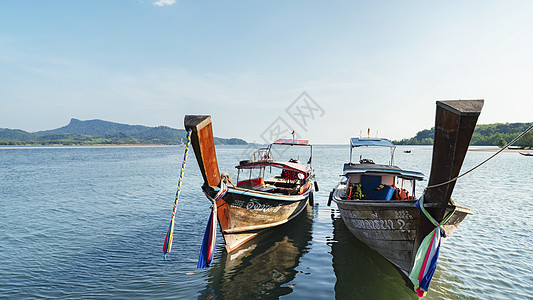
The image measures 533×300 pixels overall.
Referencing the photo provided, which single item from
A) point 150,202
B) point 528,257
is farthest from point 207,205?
point 528,257

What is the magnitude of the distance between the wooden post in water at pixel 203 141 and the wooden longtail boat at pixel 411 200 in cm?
481

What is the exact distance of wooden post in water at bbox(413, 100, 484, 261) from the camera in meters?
4.52

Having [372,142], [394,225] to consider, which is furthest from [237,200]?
[372,142]

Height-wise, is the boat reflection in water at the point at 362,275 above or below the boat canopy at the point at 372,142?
below

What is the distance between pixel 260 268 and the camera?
8984 millimetres

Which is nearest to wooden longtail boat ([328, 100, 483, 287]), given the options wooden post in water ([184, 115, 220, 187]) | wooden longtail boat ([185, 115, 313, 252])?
wooden longtail boat ([185, 115, 313, 252])

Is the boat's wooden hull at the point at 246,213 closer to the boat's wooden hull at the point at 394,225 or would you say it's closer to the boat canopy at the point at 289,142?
the boat's wooden hull at the point at 394,225

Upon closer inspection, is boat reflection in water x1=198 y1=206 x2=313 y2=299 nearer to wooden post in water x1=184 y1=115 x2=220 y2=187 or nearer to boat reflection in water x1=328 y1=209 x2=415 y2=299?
boat reflection in water x1=328 y1=209 x2=415 y2=299

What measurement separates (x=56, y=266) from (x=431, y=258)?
1127cm

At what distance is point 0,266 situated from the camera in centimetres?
878

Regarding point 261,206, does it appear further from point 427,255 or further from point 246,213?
point 427,255

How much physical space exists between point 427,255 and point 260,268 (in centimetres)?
528

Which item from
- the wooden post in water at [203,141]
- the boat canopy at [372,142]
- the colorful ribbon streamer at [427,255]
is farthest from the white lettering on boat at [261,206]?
the boat canopy at [372,142]

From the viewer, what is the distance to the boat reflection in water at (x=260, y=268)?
7.48 m
